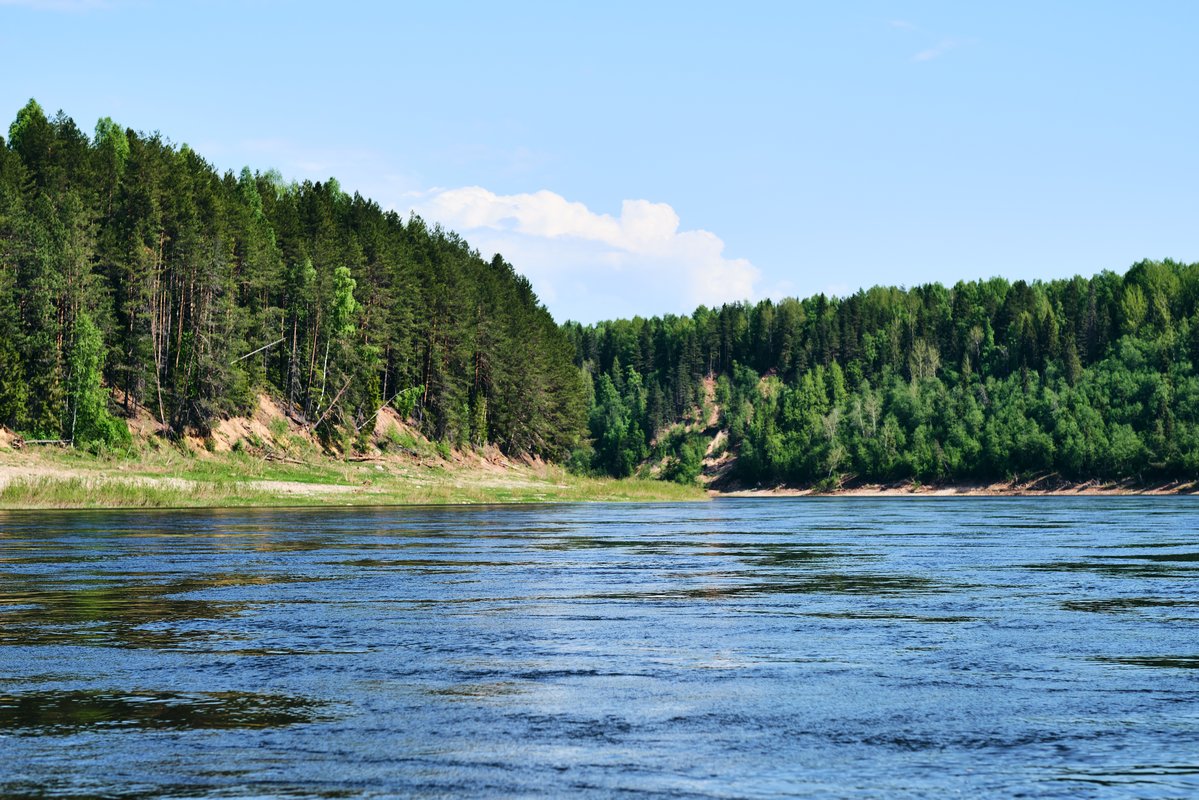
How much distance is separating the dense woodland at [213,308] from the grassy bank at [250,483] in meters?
4.30

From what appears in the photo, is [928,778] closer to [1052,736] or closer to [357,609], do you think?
[1052,736]

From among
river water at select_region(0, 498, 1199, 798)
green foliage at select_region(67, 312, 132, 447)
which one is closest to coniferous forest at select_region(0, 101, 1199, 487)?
green foliage at select_region(67, 312, 132, 447)

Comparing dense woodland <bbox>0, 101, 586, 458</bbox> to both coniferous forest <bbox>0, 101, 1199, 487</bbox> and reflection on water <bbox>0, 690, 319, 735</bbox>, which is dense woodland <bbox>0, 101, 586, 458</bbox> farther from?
reflection on water <bbox>0, 690, 319, 735</bbox>

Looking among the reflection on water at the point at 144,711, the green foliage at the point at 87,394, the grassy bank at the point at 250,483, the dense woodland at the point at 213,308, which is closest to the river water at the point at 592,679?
the reflection on water at the point at 144,711

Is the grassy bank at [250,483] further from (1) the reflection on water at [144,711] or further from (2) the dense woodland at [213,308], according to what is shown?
(1) the reflection on water at [144,711]

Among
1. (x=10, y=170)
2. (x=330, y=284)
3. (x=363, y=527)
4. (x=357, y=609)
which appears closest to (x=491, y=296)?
(x=330, y=284)

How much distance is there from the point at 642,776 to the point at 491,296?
136 m

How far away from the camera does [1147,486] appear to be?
18338 cm

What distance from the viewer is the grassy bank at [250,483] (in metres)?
64.5

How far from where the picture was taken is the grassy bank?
64500 millimetres

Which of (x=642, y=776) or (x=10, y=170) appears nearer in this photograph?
(x=642, y=776)

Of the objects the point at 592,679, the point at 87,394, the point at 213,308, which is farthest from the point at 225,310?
the point at 592,679

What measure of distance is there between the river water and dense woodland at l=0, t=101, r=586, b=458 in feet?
169

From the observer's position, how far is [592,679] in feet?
48.4
